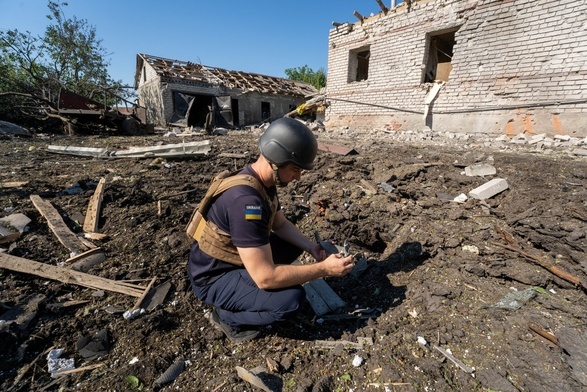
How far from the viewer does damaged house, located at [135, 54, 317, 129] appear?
17.6 m

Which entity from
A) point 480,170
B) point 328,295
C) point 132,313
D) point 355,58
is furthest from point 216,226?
point 355,58

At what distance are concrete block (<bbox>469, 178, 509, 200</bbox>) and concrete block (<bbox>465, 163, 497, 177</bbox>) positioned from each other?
684 millimetres

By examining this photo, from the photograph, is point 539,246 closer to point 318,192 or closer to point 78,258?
point 318,192

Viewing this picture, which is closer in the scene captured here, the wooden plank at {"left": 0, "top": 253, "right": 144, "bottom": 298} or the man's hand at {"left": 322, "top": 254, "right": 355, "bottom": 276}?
the man's hand at {"left": 322, "top": 254, "right": 355, "bottom": 276}

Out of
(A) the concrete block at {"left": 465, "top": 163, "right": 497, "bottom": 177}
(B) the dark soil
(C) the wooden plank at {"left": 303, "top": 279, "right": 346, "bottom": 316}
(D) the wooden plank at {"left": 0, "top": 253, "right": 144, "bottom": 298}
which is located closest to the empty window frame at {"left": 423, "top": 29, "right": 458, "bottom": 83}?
(A) the concrete block at {"left": 465, "top": 163, "right": 497, "bottom": 177}

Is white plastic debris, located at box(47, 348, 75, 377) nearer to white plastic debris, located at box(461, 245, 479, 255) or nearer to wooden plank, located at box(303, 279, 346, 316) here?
wooden plank, located at box(303, 279, 346, 316)

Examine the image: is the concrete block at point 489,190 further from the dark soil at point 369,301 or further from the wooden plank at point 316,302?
the wooden plank at point 316,302

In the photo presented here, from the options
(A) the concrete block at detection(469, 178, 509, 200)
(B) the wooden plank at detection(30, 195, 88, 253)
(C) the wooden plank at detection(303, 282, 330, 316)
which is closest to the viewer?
(C) the wooden plank at detection(303, 282, 330, 316)

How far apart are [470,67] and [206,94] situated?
54.9 feet

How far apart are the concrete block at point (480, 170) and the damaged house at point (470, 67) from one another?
474 centimetres

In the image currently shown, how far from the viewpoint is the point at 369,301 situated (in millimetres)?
2383

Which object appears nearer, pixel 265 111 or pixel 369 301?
pixel 369 301

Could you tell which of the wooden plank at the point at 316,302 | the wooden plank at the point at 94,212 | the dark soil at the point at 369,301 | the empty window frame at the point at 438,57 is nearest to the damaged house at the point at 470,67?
the empty window frame at the point at 438,57

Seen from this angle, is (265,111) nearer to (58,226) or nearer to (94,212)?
(94,212)
